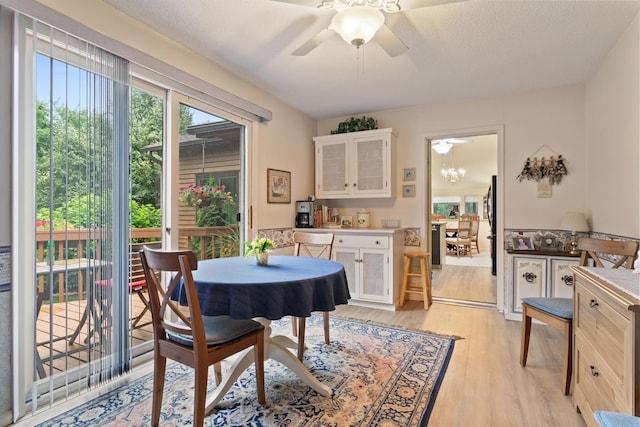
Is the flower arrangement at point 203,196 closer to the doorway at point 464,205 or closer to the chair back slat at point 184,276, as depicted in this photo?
the chair back slat at point 184,276

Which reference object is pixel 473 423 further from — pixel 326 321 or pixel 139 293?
pixel 139 293

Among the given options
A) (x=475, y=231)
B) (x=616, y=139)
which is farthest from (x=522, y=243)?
(x=475, y=231)

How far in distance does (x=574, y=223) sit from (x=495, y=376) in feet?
6.28

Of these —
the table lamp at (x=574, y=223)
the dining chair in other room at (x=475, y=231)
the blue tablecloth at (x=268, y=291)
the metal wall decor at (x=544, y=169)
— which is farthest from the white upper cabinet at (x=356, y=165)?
the dining chair in other room at (x=475, y=231)

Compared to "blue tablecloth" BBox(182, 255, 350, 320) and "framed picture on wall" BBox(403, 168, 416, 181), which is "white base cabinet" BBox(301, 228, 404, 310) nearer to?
"framed picture on wall" BBox(403, 168, 416, 181)

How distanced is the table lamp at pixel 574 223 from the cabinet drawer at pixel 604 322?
→ 1.72 meters

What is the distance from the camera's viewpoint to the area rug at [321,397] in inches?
68.7

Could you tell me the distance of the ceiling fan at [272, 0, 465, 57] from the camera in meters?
1.86

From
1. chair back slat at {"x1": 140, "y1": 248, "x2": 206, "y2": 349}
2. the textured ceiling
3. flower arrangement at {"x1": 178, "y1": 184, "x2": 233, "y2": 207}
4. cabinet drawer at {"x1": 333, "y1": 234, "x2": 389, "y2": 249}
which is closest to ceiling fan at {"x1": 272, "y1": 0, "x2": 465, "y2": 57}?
the textured ceiling

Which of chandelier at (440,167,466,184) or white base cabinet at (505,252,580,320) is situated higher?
chandelier at (440,167,466,184)

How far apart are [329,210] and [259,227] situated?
1.27 m

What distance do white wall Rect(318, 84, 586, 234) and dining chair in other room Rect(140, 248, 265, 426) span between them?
300cm

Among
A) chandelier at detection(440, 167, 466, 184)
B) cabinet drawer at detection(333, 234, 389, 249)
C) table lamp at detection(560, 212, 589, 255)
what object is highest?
chandelier at detection(440, 167, 466, 184)

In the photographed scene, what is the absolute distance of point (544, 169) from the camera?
3.57 meters
